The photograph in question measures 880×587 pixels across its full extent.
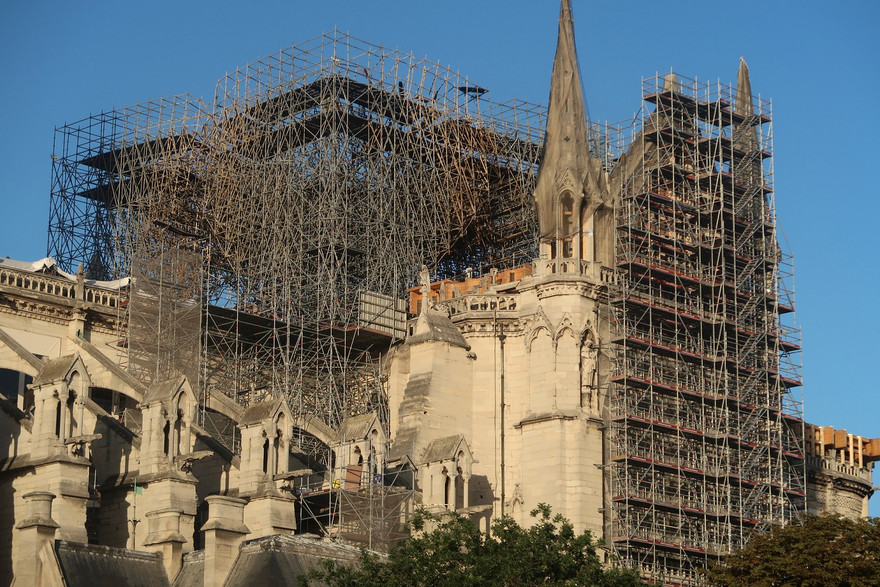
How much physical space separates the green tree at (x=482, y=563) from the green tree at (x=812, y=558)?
5.03 m

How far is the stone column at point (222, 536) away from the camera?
189ft

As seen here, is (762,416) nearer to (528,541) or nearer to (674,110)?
(674,110)

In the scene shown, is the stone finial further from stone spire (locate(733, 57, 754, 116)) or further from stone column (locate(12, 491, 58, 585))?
stone spire (locate(733, 57, 754, 116))

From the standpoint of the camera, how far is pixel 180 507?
2507 inches

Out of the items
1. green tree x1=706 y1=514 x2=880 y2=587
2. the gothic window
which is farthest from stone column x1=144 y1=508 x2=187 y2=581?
the gothic window

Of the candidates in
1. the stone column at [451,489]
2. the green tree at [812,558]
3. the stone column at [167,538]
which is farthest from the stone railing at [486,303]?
the stone column at [167,538]

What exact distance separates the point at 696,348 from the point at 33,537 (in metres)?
29.6

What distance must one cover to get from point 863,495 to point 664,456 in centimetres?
1962

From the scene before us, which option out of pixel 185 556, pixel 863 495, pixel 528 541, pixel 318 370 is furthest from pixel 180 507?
pixel 863 495

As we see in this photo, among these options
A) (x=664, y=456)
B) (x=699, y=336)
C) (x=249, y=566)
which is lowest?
(x=249, y=566)

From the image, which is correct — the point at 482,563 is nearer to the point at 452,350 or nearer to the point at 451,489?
the point at 451,489

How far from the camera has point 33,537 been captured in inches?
2249

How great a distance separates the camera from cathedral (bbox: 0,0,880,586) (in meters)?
69.3

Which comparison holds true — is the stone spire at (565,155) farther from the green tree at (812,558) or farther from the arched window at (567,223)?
the green tree at (812,558)
